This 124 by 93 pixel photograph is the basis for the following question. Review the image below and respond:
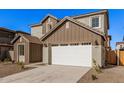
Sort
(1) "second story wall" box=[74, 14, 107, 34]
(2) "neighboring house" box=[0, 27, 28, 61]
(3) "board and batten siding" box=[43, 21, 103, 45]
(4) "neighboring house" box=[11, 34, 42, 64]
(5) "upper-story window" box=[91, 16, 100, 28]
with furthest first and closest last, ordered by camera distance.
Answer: (2) "neighboring house" box=[0, 27, 28, 61] → (4) "neighboring house" box=[11, 34, 42, 64] → (5) "upper-story window" box=[91, 16, 100, 28] → (1) "second story wall" box=[74, 14, 107, 34] → (3) "board and batten siding" box=[43, 21, 103, 45]

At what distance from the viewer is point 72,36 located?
1350 centimetres

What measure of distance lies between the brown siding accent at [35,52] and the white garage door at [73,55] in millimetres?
3661

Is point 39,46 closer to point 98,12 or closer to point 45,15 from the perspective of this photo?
point 45,15

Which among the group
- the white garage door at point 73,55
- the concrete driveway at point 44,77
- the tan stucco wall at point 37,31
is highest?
the tan stucco wall at point 37,31

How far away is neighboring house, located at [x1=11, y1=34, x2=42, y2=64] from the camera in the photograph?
1622 cm

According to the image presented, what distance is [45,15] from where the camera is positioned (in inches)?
819

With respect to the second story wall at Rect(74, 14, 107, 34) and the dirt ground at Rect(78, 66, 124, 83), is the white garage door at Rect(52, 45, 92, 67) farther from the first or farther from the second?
the second story wall at Rect(74, 14, 107, 34)

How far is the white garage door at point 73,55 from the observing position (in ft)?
41.2

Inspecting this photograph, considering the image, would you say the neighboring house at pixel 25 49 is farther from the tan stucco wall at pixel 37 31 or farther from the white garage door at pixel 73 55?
the tan stucco wall at pixel 37 31

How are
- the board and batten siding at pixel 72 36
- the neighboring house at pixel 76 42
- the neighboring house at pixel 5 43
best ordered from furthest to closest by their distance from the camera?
the neighboring house at pixel 5 43 < the board and batten siding at pixel 72 36 < the neighboring house at pixel 76 42

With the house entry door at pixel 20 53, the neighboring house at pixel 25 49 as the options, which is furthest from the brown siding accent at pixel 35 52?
the house entry door at pixel 20 53

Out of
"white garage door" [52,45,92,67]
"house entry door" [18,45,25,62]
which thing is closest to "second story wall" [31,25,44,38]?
"house entry door" [18,45,25,62]

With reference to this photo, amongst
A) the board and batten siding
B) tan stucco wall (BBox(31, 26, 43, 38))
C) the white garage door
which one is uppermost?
tan stucco wall (BBox(31, 26, 43, 38))

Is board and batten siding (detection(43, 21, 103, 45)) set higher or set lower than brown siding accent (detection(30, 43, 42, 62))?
higher
